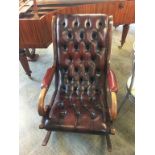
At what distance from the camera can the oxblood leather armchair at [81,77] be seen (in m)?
1.58

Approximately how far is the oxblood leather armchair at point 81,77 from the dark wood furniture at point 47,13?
1.47ft

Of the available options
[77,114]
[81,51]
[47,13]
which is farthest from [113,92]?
[47,13]

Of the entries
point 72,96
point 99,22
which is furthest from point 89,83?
point 99,22

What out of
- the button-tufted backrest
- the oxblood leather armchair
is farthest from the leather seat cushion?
the button-tufted backrest

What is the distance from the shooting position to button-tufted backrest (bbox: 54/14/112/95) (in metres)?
1.74

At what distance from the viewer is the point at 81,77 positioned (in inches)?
73.2

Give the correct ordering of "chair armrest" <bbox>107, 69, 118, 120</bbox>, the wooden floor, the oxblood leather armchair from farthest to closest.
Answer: the wooden floor, the oxblood leather armchair, "chair armrest" <bbox>107, 69, 118, 120</bbox>

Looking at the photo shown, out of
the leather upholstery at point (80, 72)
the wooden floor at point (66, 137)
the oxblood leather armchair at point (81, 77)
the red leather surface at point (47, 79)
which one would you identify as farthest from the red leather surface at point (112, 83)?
the wooden floor at point (66, 137)

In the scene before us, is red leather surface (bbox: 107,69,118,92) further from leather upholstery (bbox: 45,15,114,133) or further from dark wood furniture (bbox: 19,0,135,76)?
dark wood furniture (bbox: 19,0,135,76)

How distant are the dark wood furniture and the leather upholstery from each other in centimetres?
45

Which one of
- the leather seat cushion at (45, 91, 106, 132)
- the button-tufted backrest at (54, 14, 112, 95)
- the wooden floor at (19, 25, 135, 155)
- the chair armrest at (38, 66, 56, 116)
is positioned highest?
the button-tufted backrest at (54, 14, 112, 95)

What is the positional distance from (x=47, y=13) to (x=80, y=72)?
841mm
